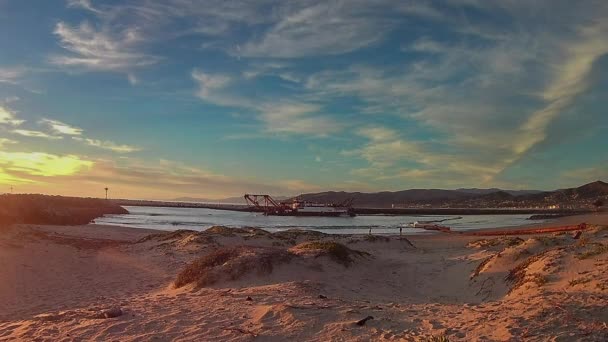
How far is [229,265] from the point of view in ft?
44.8

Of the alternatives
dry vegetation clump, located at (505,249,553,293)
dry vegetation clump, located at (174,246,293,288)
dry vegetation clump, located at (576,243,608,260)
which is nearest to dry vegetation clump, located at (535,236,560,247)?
dry vegetation clump, located at (505,249,553,293)

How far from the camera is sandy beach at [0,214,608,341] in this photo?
23.9ft

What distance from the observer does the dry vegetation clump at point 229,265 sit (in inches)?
521

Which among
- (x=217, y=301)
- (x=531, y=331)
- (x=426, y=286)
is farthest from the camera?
(x=426, y=286)

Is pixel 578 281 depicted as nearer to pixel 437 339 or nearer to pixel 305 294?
pixel 437 339

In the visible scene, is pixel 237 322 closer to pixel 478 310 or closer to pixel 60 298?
pixel 478 310

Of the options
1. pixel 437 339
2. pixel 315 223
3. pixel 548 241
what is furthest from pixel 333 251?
pixel 315 223

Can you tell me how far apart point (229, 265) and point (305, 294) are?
3.86 metres

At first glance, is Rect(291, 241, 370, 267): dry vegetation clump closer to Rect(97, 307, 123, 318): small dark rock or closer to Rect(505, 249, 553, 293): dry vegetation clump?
Rect(505, 249, 553, 293): dry vegetation clump

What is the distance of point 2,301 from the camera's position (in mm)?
13281

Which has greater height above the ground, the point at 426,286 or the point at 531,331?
the point at 531,331

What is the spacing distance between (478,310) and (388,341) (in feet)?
8.59

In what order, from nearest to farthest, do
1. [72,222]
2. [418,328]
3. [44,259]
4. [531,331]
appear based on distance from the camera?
[531,331], [418,328], [44,259], [72,222]

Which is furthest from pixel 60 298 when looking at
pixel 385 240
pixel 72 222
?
pixel 72 222
